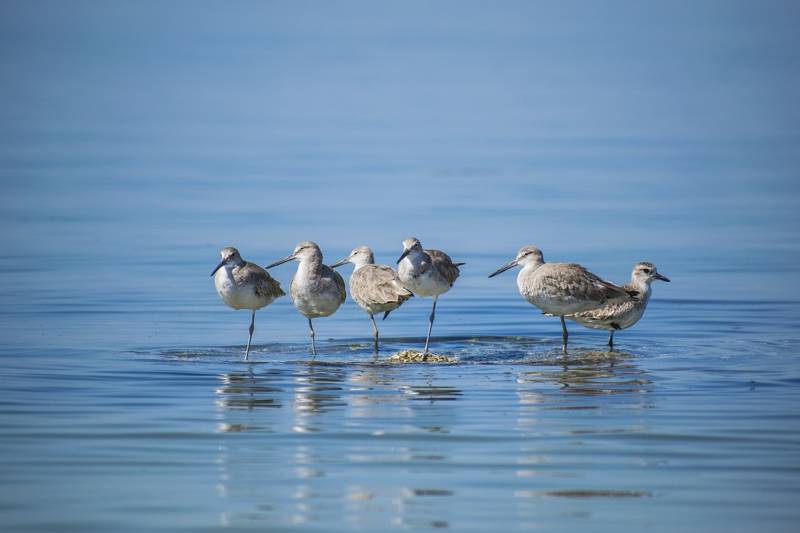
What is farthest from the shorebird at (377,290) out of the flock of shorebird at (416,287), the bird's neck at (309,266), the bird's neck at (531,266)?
the bird's neck at (531,266)

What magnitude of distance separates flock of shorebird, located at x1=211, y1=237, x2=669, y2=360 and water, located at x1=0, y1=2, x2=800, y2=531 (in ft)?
1.28

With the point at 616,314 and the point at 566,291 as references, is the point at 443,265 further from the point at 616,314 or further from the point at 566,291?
the point at 616,314

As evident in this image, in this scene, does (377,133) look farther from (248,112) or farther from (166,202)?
(166,202)

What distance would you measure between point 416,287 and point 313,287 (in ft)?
3.50

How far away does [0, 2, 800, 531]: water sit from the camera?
9.33 m

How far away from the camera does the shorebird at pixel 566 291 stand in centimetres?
1529

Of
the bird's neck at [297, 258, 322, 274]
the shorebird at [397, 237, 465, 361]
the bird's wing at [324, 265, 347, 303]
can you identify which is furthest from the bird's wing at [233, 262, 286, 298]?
the shorebird at [397, 237, 465, 361]

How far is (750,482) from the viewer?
31.3 ft

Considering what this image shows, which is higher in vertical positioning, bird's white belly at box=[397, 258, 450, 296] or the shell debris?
bird's white belly at box=[397, 258, 450, 296]

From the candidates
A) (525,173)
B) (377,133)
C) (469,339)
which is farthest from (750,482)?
(377,133)

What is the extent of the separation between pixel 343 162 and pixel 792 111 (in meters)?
22.8

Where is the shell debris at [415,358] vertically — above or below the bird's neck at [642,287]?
below

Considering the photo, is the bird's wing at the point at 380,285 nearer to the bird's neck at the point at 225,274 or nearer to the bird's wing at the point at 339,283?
the bird's wing at the point at 339,283

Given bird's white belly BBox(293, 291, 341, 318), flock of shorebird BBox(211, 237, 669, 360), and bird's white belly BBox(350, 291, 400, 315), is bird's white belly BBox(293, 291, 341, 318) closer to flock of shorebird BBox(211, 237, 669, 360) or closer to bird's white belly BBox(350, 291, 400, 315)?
flock of shorebird BBox(211, 237, 669, 360)
